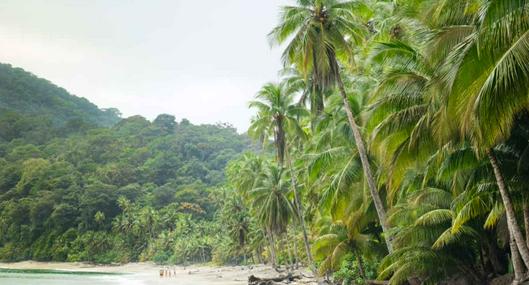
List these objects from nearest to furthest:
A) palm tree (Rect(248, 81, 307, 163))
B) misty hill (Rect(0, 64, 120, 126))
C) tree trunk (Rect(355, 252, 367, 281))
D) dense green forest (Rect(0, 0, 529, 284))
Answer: dense green forest (Rect(0, 0, 529, 284)) → tree trunk (Rect(355, 252, 367, 281)) → palm tree (Rect(248, 81, 307, 163)) → misty hill (Rect(0, 64, 120, 126))

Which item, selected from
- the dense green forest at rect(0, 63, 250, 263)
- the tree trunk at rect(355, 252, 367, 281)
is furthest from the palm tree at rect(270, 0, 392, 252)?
the dense green forest at rect(0, 63, 250, 263)

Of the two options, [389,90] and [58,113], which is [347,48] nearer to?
[389,90]

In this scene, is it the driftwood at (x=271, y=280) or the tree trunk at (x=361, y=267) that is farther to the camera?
the driftwood at (x=271, y=280)

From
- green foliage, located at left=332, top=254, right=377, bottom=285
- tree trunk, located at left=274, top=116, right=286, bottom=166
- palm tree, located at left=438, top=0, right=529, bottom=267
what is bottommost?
green foliage, located at left=332, top=254, right=377, bottom=285

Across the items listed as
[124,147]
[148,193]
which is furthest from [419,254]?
[124,147]

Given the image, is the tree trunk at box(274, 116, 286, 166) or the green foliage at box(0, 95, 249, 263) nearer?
the tree trunk at box(274, 116, 286, 166)

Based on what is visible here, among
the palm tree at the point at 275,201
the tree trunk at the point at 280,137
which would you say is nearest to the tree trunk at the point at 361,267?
the tree trunk at the point at 280,137

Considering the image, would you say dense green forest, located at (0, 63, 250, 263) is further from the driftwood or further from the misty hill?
the driftwood

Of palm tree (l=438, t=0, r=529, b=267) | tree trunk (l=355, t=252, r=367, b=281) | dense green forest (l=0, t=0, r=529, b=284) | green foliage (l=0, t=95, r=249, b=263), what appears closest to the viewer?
palm tree (l=438, t=0, r=529, b=267)

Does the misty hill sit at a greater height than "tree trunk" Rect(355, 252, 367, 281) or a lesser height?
greater

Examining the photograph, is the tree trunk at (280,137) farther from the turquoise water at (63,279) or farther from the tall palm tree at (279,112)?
the turquoise water at (63,279)

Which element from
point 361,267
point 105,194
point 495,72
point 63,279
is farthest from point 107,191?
point 495,72

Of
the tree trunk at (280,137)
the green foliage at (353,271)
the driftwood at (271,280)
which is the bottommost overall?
the driftwood at (271,280)

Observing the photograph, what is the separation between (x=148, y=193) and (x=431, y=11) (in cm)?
9915
